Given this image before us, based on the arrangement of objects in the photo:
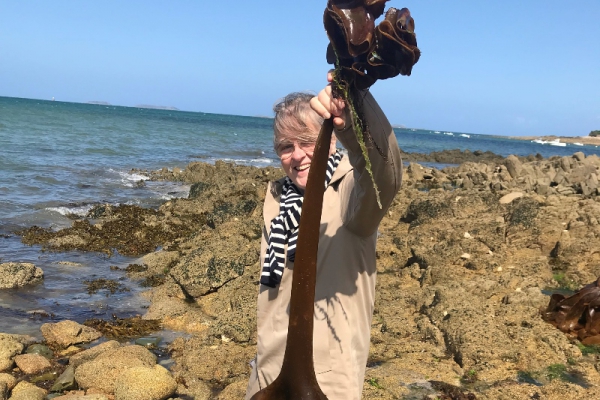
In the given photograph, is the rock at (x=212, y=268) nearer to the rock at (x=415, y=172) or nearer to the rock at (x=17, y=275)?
the rock at (x=17, y=275)

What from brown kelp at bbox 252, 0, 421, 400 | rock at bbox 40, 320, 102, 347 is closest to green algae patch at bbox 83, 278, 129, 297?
rock at bbox 40, 320, 102, 347

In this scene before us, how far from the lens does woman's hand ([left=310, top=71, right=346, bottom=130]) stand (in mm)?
1689

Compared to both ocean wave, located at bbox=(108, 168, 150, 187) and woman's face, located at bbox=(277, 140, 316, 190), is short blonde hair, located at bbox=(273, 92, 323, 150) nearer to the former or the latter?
woman's face, located at bbox=(277, 140, 316, 190)

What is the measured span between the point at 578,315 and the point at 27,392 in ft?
17.9

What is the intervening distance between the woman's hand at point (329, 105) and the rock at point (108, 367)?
4.19 m

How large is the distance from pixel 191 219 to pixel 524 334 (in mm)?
8477

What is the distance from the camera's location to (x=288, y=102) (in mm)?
2570

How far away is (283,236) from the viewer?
98.7 inches

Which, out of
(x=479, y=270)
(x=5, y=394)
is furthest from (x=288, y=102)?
(x=479, y=270)

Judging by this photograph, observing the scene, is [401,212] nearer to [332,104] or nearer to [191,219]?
[191,219]

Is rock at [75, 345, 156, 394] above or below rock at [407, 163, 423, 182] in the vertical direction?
below

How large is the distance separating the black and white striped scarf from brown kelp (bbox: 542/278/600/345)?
456 cm

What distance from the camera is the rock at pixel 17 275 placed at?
7973 mm

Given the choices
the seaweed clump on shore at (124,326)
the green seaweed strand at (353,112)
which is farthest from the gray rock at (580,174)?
the green seaweed strand at (353,112)
